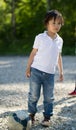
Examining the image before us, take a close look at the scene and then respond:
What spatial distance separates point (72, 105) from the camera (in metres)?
8.76

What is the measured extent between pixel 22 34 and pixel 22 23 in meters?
0.81

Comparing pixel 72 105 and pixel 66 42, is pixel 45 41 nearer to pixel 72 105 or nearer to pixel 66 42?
pixel 72 105

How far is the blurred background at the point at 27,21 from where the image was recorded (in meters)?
28.4

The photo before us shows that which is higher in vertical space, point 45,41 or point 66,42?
point 45,41

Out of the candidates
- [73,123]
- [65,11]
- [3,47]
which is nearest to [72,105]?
[73,123]

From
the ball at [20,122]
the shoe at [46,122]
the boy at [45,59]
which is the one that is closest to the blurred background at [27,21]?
the shoe at [46,122]

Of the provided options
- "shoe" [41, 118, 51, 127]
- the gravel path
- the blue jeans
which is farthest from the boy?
the gravel path

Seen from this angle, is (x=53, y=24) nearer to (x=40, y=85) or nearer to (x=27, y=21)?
(x=40, y=85)

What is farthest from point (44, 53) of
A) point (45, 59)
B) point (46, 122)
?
point (46, 122)

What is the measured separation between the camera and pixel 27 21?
3128 centimetres

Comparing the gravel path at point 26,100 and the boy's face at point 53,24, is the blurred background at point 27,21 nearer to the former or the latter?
the gravel path at point 26,100

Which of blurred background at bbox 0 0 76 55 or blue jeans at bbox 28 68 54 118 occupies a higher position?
blue jeans at bbox 28 68 54 118

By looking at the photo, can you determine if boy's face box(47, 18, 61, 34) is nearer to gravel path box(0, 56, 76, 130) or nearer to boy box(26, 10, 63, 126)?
boy box(26, 10, 63, 126)

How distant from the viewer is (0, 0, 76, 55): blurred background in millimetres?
28406
